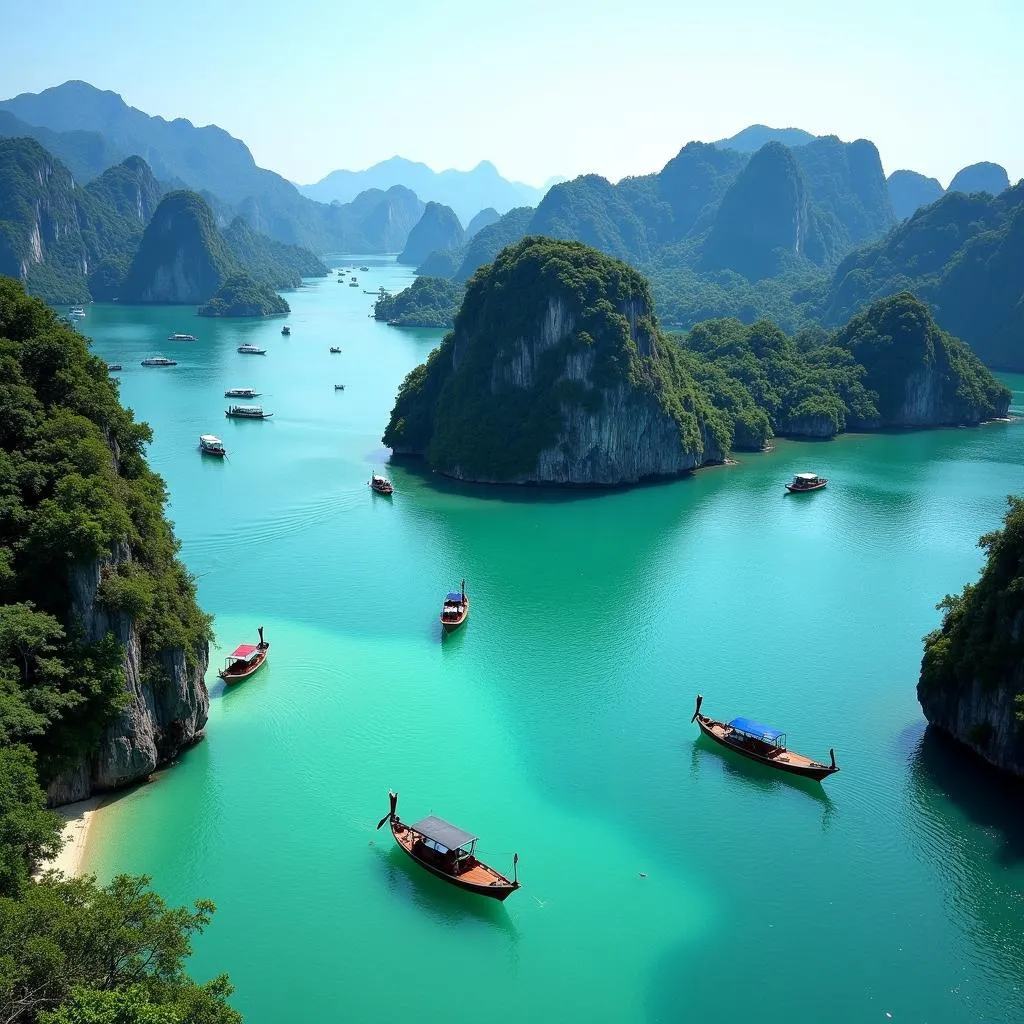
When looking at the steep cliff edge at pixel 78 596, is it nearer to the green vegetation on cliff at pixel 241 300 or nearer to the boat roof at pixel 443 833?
the boat roof at pixel 443 833

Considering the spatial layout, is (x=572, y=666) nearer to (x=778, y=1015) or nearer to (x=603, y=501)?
(x=778, y=1015)

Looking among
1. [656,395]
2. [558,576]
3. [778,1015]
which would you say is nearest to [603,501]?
[656,395]

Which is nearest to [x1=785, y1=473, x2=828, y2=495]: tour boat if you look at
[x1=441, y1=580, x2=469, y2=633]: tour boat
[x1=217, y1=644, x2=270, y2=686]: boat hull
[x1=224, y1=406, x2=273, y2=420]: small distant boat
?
[x1=441, y1=580, x2=469, y2=633]: tour boat

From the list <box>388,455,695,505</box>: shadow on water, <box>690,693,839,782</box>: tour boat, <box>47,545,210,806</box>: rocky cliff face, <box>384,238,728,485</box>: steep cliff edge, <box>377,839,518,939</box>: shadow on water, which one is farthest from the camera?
<box>384,238,728,485</box>: steep cliff edge

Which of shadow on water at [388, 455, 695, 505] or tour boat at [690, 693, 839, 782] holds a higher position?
shadow on water at [388, 455, 695, 505]

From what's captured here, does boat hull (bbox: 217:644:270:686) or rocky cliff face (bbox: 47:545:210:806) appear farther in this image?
boat hull (bbox: 217:644:270:686)

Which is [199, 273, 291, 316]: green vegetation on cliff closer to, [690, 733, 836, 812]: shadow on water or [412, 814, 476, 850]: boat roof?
[690, 733, 836, 812]: shadow on water
